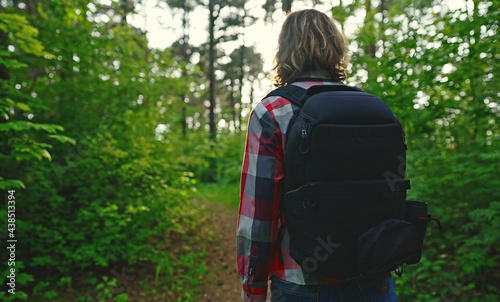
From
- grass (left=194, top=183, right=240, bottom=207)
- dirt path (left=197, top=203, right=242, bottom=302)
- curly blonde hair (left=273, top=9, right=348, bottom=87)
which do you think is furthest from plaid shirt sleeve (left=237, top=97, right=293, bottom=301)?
grass (left=194, top=183, right=240, bottom=207)

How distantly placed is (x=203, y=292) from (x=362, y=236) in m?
3.64

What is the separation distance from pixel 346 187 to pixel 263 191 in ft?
1.15

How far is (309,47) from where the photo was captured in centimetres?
145

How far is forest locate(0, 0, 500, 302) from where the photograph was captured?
10.2 ft

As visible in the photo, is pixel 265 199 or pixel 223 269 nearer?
pixel 265 199

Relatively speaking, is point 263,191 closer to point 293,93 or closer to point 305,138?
point 305,138

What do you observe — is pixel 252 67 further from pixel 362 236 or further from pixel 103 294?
pixel 362 236

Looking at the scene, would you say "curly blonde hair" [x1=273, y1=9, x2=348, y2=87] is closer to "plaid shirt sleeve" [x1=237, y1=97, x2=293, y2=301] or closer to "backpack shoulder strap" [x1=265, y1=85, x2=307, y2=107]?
"backpack shoulder strap" [x1=265, y1=85, x2=307, y2=107]

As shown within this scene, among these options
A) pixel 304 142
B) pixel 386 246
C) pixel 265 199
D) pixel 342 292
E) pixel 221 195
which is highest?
pixel 304 142

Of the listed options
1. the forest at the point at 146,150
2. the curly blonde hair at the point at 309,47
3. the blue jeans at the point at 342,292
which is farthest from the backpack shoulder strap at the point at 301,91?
the forest at the point at 146,150

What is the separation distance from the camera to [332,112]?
110 centimetres

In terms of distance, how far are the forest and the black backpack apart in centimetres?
226

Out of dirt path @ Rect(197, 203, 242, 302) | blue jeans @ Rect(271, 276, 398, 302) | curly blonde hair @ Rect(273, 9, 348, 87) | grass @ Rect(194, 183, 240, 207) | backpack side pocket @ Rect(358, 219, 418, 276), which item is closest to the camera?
backpack side pocket @ Rect(358, 219, 418, 276)

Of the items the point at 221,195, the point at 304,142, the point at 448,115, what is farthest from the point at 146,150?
the point at 221,195
